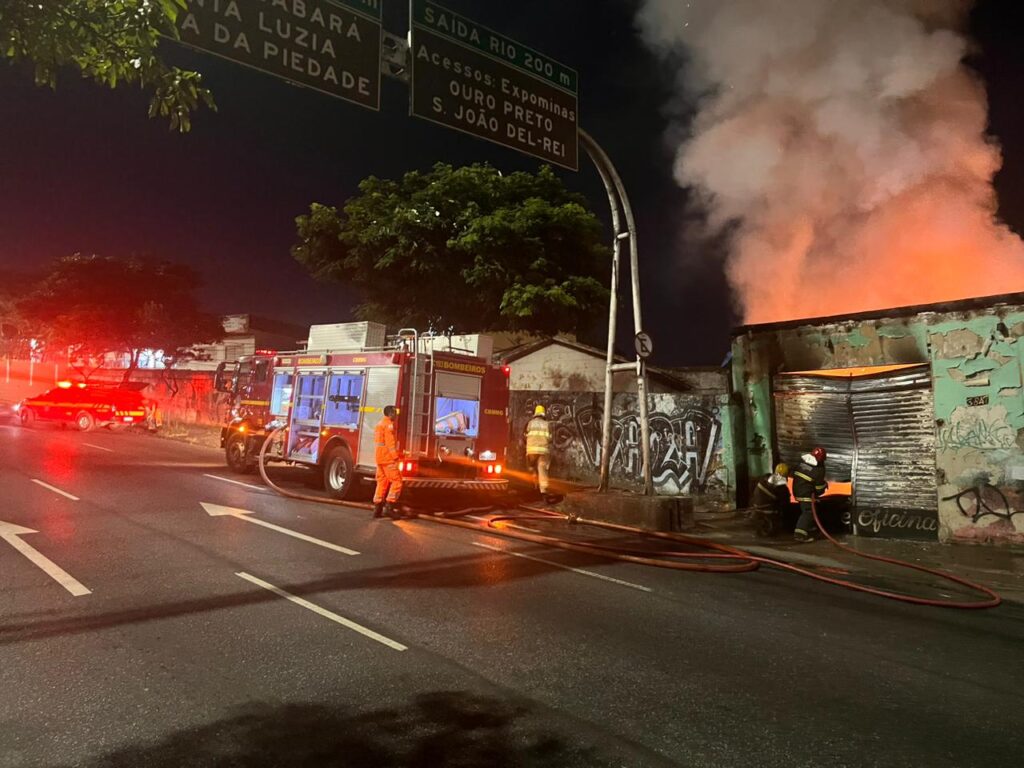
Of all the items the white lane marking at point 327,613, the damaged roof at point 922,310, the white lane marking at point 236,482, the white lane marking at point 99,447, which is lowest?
the white lane marking at point 236,482

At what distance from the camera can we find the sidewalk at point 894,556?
24.7ft

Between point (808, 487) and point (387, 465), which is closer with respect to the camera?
point (387, 465)

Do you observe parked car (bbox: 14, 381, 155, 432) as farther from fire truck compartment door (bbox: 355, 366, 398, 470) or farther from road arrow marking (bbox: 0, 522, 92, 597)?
road arrow marking (bbox: 0, 522, 92, 597)

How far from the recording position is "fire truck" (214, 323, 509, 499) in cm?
1055

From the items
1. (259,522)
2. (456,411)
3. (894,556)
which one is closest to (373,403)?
(456,411)

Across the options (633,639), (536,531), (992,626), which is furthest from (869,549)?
(633,639)

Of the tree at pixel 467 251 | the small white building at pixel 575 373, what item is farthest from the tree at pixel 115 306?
the small white building at pixel 575 373

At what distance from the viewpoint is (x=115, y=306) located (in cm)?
3038

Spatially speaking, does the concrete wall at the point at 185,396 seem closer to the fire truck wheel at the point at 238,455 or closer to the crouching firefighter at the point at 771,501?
the fire truck wheel at the point at 238,455

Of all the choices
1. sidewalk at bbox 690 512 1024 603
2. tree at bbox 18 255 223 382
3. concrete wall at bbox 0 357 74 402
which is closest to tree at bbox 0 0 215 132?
sidewalk at bbox 690 512 1024 603

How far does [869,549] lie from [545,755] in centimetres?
806

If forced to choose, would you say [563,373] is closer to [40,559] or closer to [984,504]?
[984,504]

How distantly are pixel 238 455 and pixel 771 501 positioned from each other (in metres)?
11.0

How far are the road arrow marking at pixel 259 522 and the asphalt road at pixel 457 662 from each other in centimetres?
8
